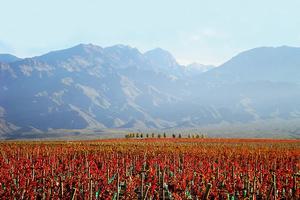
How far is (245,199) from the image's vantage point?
1355 cm

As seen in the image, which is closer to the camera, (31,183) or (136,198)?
(136,198)

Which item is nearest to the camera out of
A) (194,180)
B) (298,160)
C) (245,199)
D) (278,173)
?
(245,199)

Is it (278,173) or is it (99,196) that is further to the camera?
(278,173)

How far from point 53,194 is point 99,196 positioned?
1442 millimetres

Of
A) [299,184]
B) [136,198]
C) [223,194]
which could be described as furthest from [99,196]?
[299,184]

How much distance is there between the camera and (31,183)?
15.7 metres

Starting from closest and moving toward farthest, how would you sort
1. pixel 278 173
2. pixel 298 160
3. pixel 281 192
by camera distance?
pixel 281 192 → pixel 278 173 → pixel 298 160

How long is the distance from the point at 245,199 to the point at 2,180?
908 centimetres

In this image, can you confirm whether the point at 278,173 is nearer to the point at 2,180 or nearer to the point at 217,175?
the point at 217,175

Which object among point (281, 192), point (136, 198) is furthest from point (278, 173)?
point (136, 198)

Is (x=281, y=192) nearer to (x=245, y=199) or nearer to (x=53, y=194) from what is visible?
(x=245, y=199)

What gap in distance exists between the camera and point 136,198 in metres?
14.1

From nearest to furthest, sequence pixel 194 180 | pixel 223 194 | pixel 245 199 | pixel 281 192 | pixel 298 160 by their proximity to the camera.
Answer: pixel 245 199, pixel 223 194, pixel 281 192, pixel 194 180, pixel 298 160

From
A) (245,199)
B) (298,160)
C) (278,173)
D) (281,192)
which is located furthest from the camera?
(298,160)
